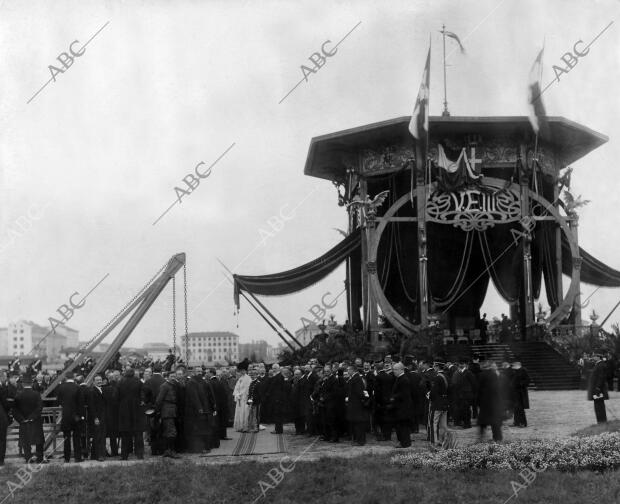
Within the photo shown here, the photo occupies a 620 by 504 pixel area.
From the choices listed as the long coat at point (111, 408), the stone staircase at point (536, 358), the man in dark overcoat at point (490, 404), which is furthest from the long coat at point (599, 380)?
the long coat at point (111, 408)

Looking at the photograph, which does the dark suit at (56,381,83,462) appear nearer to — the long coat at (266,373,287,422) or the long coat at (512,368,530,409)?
the long coat at (266,373,287,422)

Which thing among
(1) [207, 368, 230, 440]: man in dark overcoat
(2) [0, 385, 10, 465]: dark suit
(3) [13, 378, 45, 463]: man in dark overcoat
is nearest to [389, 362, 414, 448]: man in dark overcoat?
(1) [207, 368, 230, 440]: man in dark overcoat

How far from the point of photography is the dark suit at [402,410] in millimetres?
15742

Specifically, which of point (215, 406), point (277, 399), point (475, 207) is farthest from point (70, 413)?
point (475, 207)

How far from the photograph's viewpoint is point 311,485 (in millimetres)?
11875

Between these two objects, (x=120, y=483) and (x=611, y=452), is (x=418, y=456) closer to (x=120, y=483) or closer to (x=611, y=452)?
(x=611, y=452)

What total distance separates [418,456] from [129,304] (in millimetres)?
8962

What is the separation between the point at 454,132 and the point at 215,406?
61.3 ft

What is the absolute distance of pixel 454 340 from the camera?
33.9m

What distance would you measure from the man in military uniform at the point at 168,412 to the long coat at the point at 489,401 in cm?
603

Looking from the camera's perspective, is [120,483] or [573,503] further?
[120,483]

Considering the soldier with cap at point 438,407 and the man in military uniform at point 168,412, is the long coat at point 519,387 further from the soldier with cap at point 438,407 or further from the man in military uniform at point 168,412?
the man in military uniform at point 168,412

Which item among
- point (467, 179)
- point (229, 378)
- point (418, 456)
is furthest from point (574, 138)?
point (418, 456)

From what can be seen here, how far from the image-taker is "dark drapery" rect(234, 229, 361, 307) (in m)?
31.4
